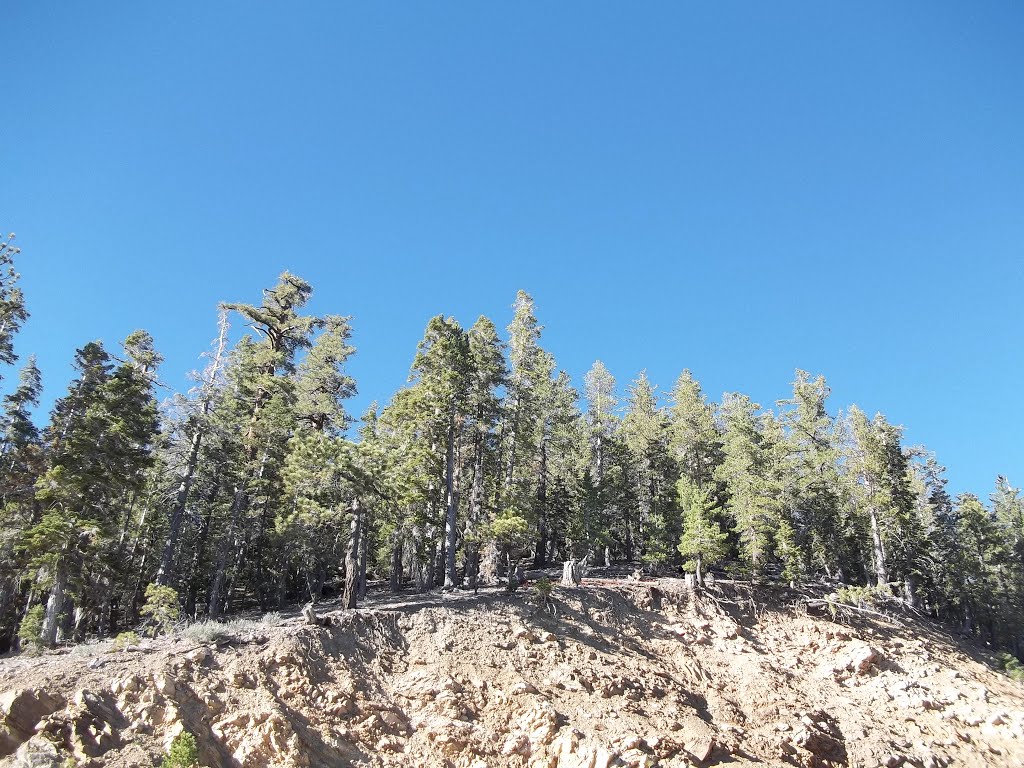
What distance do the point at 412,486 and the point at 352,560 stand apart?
4049 millimetres

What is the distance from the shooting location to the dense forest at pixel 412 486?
76.7 feet

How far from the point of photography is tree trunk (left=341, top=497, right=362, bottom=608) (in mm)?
24031

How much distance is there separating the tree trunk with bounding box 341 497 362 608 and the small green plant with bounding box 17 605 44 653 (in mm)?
9920

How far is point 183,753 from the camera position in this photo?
13281 mm

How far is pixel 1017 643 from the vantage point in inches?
1949

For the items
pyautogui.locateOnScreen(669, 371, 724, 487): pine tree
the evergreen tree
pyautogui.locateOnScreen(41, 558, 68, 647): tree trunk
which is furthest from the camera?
pyautogui.locateOnScreen(669, 371, 724, 487): pine tree

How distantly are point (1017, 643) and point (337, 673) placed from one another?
59.0 m

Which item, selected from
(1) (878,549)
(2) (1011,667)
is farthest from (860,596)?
(2) (1011,667)

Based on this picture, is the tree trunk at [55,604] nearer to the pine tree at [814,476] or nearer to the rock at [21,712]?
the rock at [21,712]

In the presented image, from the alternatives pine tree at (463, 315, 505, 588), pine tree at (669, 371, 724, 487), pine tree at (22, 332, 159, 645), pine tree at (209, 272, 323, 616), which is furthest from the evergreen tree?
pine tree at (22, 332, 159, 645)

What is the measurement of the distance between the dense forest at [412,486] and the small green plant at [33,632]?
0.18 meters

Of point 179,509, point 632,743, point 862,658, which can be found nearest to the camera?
point 632,743

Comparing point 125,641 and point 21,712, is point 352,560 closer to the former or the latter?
point 125,641

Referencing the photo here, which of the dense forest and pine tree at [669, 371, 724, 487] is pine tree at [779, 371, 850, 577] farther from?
pine tree at [669, 371, 724, 487]
